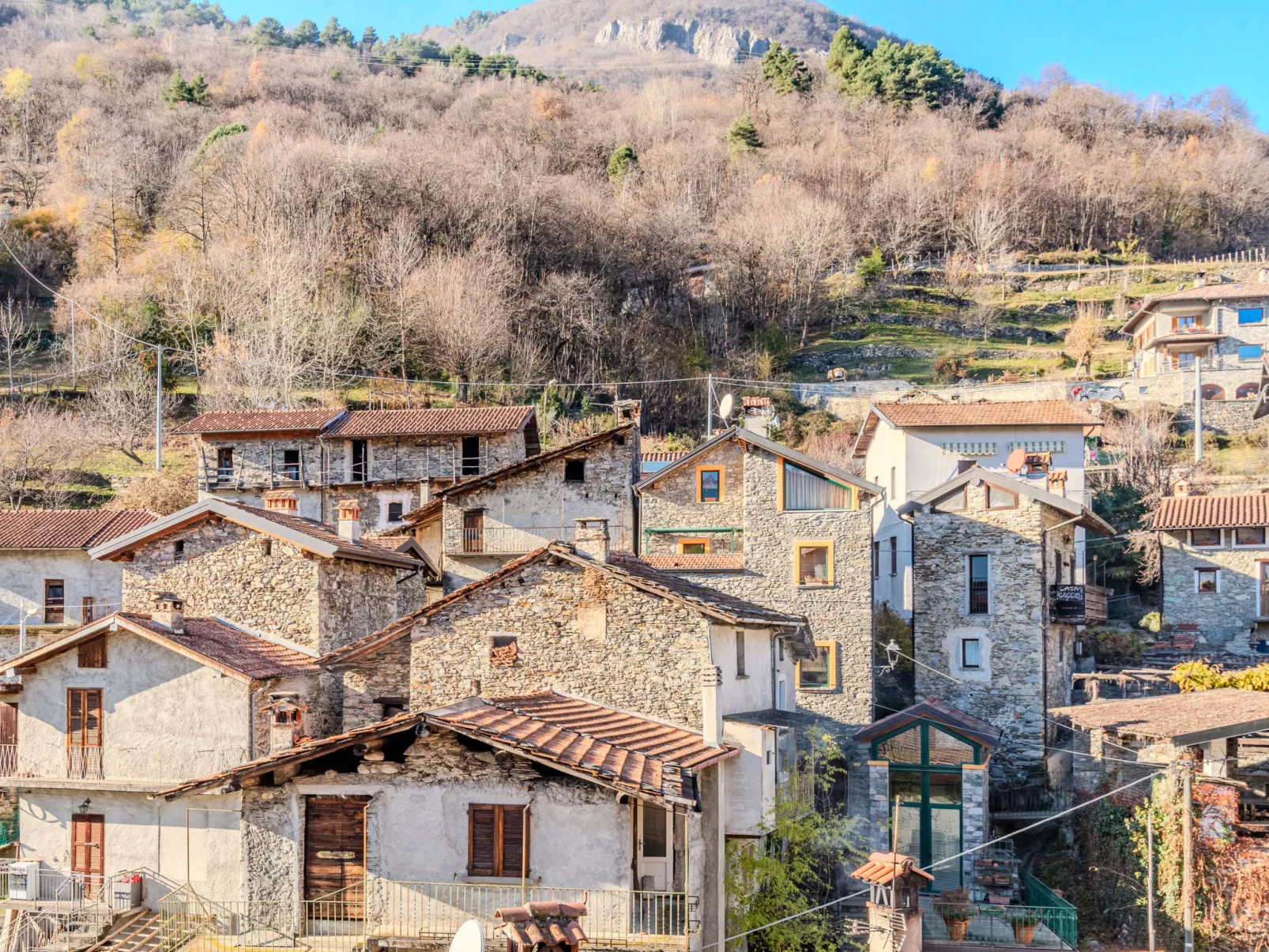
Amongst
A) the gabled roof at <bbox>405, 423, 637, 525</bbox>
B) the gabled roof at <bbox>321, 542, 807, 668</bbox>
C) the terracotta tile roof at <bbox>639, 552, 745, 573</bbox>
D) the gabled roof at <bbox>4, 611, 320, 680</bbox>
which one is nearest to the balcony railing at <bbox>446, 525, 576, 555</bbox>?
the gabled roof at <bbox>405, 423, 637, 525</bbox>

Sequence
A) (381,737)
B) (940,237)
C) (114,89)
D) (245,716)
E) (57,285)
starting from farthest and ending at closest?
(114,89)
(940,237)
(57,285)
(245,716)
(381,737)

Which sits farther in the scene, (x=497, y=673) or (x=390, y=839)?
(x=497, y=673)

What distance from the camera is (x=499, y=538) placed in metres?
33.2

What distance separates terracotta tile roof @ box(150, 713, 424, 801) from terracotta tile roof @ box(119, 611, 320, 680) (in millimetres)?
5135

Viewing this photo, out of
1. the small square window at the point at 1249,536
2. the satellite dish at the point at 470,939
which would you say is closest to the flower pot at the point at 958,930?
the satellite dish at the point at 470,939

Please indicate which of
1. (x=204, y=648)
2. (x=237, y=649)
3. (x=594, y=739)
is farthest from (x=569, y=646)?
(x=237, y=649)

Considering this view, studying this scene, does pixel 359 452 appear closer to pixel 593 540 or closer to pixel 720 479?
pixel 720 479

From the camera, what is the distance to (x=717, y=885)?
17875mm

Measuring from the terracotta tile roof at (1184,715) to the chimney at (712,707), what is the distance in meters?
7.65

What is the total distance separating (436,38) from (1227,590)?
16240 cm

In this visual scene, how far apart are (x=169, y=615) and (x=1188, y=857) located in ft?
59.4

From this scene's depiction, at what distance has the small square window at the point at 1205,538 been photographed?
38.9 metres

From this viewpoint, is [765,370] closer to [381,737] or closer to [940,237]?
[940,237]

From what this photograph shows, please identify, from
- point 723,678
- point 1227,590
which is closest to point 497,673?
point 723,678
